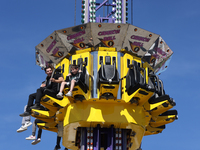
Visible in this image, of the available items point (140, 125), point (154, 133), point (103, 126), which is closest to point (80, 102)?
point (103, 126)

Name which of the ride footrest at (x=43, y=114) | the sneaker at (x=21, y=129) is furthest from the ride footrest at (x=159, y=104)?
the sneaker at (x=21, y=129)

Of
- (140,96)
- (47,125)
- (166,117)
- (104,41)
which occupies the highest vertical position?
(104,41)

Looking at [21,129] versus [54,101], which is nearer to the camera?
[54,101]

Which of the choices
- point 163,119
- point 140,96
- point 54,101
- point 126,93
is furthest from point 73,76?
point 163,119

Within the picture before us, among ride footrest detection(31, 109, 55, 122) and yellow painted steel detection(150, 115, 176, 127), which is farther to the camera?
yellow painted steel detection(150, 115, 176, 127)

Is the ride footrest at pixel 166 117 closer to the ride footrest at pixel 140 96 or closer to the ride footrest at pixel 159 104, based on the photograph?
the ride footrest at pixel 159 104

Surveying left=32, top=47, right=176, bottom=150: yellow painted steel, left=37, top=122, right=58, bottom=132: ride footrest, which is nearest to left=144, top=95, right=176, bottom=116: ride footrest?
left=32, top=47, right=176, bottom=150: yellow painted steel

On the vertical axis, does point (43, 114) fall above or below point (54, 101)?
below

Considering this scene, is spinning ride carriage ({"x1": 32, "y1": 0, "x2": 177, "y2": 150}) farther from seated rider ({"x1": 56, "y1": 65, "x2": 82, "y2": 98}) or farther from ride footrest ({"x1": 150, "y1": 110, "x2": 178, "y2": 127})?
seated rider ({"x1": 56, "y1": 65, "x2": 82, "y2": 98})

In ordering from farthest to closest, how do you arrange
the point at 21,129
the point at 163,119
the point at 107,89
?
1. the point at 163,119
2. the point at 21,129
3. the point at 107,89

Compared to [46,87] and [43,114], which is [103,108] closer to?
[46,87]

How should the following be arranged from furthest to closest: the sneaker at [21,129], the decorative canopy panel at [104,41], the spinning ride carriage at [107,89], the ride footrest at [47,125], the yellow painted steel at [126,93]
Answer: the ride footrest at [47,125]
the sneaker at [21,129]
the decorative canopy panel at [104,41]
the spinning ride carriage at [107,89]
the yellow painted steel at [126,93]

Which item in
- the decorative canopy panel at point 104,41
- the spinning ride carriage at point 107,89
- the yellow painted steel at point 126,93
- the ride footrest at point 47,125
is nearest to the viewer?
the yellow painted steel at point 126,93

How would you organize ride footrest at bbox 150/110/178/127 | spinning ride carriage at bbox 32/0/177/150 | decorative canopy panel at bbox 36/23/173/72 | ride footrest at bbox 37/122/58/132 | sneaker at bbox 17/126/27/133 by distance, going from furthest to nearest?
ride footrest at bbox 37/122/58/132, ride footrest at bbox 150/110/178/127, sneaker at bbox 17/126/27/133, decorative canopy panel at bbox 36/23/173/72, spinning ride carriage at bbox 32/0/177/150
